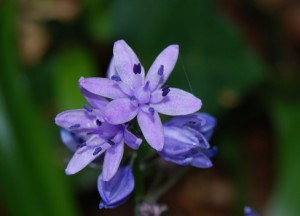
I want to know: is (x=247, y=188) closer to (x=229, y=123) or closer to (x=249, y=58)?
(x=229, y=123)

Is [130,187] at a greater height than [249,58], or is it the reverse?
[130,187]

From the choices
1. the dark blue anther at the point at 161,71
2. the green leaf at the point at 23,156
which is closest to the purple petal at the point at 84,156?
the dark blue anther at the point at 161,71

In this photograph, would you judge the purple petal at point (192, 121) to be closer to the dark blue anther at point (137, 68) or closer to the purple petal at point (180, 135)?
the purple petal at point (180, 135)

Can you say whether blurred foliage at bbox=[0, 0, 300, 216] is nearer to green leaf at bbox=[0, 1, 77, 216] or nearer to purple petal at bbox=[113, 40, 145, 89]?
green leaf at bbox=[0, 1, 77, 216]

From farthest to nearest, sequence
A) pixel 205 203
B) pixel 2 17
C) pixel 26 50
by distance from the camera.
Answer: pixel 26 50 < pixel 205 203 < pixel 2 17

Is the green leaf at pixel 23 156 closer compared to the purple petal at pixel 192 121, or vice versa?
the purple petal at pixel 192 121

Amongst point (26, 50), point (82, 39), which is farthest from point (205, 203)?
point (26, 50)

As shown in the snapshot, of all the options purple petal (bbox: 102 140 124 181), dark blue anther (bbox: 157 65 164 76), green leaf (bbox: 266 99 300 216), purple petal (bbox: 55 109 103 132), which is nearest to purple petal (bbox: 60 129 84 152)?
purple petal (bbox: 55 109 103 132)
